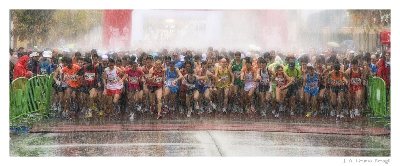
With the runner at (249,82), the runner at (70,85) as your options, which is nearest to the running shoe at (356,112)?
the runner at (249,82)

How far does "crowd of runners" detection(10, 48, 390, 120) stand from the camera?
16.3 m

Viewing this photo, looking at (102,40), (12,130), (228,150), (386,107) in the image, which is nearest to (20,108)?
(12,130)

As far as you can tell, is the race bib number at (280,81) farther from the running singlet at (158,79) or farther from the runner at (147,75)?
the runner at (147,75)

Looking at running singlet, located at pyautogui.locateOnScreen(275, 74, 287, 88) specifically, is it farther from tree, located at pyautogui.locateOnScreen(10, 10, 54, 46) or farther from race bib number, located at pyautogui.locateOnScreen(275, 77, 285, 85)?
tree, located at pyautogui.locateOnScreen(10, 10, 54, 46)

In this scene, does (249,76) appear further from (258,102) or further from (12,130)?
(12,130)

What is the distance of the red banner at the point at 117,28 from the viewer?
52.2 ft

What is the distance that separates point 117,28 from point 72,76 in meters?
1.17

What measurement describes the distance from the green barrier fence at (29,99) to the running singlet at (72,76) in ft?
0.89

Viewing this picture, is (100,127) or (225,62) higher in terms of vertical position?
(225,62)

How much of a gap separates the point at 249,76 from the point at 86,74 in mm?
2665

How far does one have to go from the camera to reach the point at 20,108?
16.0 metres

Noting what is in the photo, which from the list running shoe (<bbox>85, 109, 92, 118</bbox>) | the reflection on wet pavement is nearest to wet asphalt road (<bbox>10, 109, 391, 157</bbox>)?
the reflection on wet pavement

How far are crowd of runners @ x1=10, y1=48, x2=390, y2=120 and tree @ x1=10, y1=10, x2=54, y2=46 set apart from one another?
1.45 feet
